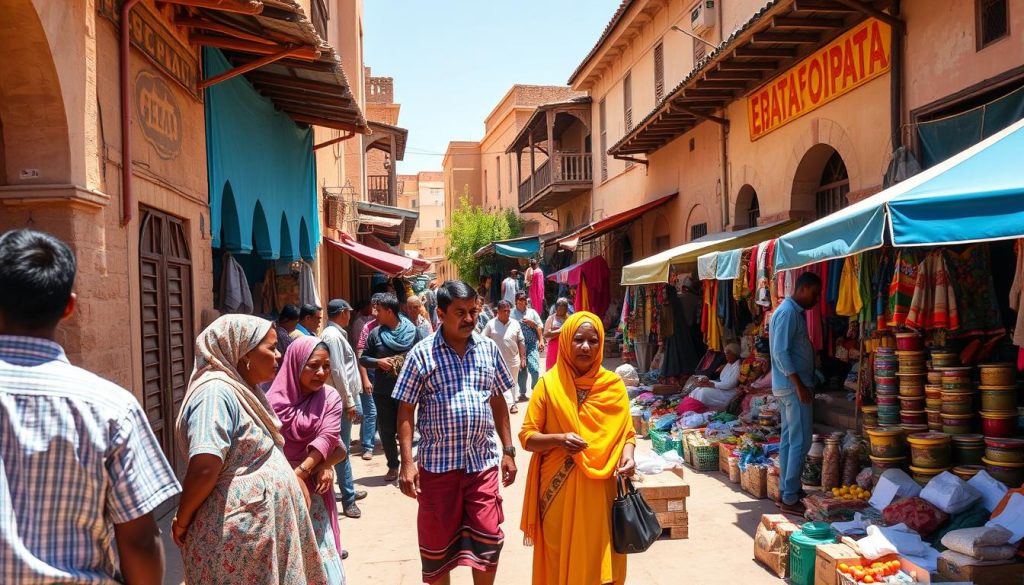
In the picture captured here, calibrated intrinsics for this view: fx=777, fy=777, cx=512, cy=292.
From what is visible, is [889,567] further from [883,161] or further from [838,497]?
[883,161]

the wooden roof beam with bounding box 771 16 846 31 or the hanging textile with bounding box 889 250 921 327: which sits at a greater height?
the wooden roof beam with bounding box 771 16 846 31

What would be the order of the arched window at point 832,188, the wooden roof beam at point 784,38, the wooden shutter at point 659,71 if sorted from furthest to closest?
the wooden shutter at point 659,71, the arched window at point 832,188, the wooden roof beam at point 784,38

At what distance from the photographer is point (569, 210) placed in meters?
25.9

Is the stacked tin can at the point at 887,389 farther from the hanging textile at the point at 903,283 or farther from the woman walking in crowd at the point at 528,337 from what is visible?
the woman walking in crowd at the point at 528,337

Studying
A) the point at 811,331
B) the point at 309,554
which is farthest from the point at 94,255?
the point at 811,331

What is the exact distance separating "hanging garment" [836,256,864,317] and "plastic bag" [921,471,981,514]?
1844 mm

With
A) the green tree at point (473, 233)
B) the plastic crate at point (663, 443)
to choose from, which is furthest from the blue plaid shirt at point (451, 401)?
the green tree at point (473, 233)

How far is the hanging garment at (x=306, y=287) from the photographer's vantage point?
11.1 m

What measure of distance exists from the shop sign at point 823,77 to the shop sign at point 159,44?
6.48m

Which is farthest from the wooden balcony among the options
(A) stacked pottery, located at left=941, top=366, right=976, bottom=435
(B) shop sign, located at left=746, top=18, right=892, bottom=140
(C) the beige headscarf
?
(C) the beige headscarf

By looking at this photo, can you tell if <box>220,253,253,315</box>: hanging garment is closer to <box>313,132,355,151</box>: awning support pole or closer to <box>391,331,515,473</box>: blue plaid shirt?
<box>313,132,355,151</box>: awning support pole

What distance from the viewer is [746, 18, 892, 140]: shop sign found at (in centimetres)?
787

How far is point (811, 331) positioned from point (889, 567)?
13.5 ft

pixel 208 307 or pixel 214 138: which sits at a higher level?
pixel 214 138
